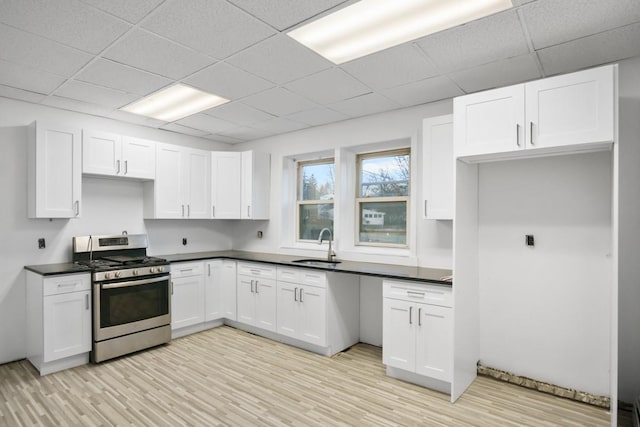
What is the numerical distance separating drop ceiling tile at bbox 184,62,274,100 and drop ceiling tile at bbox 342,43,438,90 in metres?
0.84

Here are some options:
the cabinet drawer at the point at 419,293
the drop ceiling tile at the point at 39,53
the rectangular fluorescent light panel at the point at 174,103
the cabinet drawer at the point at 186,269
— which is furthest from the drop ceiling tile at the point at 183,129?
the cabinet drawer at the point at 419,293

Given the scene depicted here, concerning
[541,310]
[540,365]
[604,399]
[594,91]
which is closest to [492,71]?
[594,91]

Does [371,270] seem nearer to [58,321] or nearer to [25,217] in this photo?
[58,321]

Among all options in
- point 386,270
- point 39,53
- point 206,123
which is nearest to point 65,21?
point 39,53

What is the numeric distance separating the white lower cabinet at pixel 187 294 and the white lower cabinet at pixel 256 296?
47 centimetres

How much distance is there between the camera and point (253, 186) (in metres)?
4.91

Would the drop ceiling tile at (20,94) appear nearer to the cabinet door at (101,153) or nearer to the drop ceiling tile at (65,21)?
the cabinet door at (101,153)

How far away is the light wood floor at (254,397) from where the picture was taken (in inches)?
100

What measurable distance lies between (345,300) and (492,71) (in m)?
2.60

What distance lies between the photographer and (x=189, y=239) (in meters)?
5.11

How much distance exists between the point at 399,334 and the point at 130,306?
8.95ft

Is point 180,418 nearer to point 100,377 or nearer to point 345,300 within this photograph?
point 100,377

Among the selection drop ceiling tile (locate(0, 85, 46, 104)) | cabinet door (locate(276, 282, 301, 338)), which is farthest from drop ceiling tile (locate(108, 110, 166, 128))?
cabinet door (locate(276, 282, 301, 338))

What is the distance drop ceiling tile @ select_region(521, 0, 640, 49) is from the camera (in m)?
2.00
